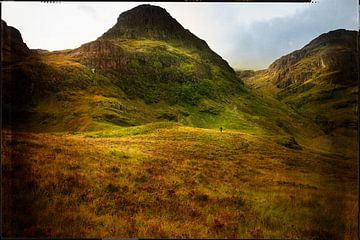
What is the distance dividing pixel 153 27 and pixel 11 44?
16839 mm

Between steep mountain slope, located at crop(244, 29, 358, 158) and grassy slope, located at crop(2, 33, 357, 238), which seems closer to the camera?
grassy slope, located at crop(2, 33, 357, 238)

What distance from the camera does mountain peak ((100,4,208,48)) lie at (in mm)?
19766

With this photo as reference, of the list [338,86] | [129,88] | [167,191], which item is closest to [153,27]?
[129,88]

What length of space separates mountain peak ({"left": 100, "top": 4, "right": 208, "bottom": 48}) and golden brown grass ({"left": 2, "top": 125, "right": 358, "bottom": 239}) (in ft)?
21.8

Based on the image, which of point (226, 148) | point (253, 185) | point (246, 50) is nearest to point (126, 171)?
point (253, 185)

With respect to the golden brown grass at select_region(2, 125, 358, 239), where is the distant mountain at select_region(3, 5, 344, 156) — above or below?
above

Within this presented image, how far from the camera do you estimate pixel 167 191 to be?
14.4 metres

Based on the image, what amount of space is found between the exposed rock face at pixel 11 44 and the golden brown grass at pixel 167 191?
3.25m

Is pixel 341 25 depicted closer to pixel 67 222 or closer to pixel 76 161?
pixel 76 161

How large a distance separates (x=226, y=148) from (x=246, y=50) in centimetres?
562

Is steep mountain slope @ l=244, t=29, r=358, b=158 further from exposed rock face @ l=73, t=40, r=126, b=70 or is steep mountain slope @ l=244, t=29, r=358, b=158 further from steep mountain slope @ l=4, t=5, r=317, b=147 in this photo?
exposed rock face @ l=73, t=40, r=126, b=70

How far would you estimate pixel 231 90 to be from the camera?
107ft

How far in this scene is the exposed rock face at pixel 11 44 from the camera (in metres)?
13.3

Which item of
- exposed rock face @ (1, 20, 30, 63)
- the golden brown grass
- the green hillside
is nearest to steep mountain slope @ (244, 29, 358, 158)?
the green hillside
